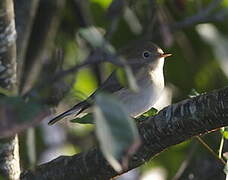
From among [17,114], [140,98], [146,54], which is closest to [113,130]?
[17,114]

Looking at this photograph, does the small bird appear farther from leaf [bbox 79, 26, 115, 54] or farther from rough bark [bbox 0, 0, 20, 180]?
leaf [bbox 79, 26, 115, 54]

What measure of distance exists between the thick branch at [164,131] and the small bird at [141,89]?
156 cm

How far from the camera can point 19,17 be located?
411 centimetres

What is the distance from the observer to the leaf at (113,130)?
149 centimetres

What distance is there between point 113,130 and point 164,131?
121 cm

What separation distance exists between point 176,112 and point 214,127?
169 millimetres

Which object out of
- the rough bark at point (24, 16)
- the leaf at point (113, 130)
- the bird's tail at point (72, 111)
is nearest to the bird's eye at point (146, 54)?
the bird's tail at point (72, 111)

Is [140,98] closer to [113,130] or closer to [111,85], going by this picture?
[111,85]

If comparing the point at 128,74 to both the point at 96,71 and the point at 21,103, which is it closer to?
the point at 21,103

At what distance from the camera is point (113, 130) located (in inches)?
59.7

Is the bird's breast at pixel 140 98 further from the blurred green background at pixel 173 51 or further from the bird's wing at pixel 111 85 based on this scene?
the blurred green background at pixel 173 51

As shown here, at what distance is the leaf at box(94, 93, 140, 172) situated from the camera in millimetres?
1486

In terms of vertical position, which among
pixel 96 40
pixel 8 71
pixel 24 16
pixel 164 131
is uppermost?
pixel 96 40

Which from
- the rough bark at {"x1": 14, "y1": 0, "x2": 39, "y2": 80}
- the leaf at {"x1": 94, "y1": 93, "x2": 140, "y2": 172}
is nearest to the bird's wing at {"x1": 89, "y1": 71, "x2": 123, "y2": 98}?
the rough bark at {"x1": 14, "y1": 0, "x2": 39, "y2": 80}
